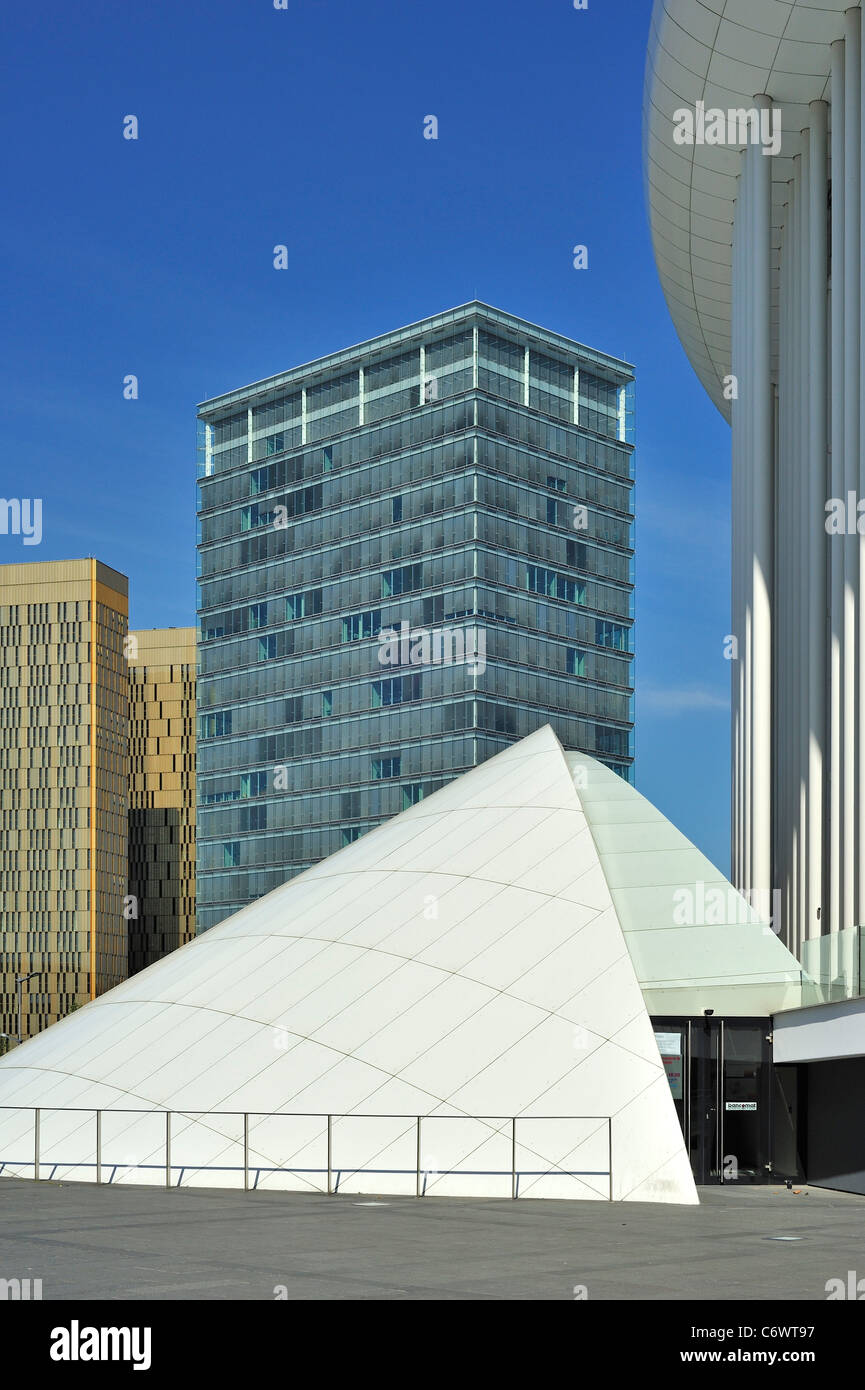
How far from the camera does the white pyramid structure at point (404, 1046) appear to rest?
21594mm

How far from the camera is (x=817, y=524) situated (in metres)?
32.4

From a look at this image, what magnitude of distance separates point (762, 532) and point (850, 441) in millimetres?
7610

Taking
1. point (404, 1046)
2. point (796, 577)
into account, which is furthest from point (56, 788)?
point (404, 1046)

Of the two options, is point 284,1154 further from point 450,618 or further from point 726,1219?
point 450,618

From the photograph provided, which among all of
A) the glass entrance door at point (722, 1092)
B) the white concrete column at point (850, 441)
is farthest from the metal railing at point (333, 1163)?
the white concrete column at point (850, 441)

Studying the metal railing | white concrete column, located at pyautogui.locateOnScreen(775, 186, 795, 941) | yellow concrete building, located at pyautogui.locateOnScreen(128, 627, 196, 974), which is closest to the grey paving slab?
the metal railing

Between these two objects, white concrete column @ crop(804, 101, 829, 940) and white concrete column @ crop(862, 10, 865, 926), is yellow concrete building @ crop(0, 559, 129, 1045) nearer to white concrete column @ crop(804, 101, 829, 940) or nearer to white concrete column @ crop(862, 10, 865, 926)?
white concrete column @ crop(804, 101, 829, 940)

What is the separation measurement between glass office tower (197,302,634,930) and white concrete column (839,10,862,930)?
3239 inches

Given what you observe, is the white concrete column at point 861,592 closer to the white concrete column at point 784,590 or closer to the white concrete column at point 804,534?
the white concrete column at point 804,534

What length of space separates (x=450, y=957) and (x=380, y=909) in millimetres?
2648

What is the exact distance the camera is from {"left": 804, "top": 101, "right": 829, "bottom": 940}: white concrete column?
32.4m

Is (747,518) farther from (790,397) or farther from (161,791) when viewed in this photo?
(161,791)
